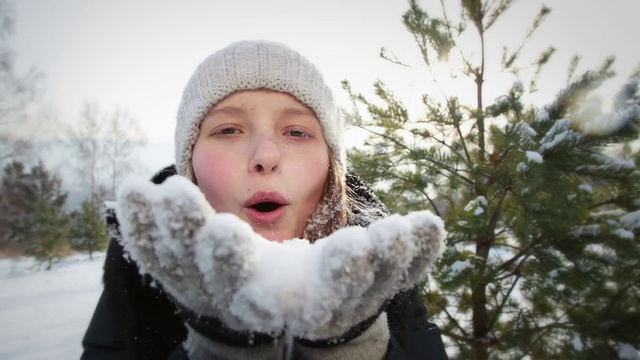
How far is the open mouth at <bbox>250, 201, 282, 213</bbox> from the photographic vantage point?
951 mm

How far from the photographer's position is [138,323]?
105 cm

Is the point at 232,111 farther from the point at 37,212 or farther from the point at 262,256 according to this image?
the point at 37,212

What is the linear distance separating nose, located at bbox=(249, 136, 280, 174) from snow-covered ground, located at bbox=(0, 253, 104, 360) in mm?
5708

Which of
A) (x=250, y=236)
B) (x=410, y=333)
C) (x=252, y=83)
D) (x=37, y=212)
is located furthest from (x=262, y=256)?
(x=37, y=212)

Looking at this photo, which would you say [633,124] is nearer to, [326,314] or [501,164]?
[501,164]

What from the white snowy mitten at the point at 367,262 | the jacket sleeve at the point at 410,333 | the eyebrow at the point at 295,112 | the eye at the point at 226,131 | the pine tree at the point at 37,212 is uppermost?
the eyebrow at the point at 295,112

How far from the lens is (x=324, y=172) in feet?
3.51

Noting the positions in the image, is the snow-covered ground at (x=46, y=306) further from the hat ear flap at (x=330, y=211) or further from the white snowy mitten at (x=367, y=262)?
the white snowy mitten at (x=367, y=262)

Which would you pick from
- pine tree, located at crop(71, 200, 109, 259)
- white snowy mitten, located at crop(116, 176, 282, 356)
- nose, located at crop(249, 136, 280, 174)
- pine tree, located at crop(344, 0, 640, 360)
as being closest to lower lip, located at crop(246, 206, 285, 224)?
nose, located at crop(249, 136, 280, 174)

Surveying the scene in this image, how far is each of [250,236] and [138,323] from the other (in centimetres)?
83

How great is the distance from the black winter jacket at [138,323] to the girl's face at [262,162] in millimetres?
322

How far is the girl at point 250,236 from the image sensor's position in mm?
479

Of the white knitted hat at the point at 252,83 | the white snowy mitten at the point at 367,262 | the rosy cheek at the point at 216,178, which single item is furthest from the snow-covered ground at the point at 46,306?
the white snowy mitten at the point at 367,262

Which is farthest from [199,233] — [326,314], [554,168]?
[554,168]
